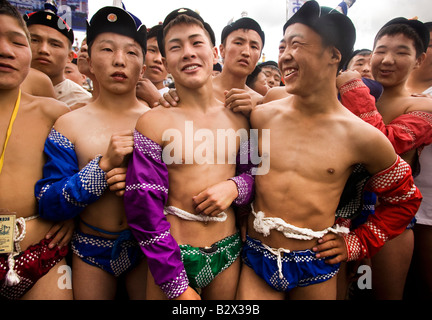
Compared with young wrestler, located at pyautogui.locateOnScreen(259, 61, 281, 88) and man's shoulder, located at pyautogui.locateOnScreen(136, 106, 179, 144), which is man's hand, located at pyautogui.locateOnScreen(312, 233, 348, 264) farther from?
young wrestler, located at pyautogui.locateOnScreen(259, 61, 281, 88)

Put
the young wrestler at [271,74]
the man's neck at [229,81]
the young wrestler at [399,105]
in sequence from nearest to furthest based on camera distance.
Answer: the young wrestler at [399,105]
the man's neck at [229,81]
the young wrestler at [271,74]

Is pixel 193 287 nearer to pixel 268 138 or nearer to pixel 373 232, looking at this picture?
pixel 268 138

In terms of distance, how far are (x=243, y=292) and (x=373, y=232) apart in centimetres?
102

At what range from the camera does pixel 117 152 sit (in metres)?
1.71

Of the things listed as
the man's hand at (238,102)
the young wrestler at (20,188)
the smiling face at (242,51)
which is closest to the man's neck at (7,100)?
the young wrestler at (20,188)

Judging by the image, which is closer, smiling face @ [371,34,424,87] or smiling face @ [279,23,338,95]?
smiling face @ [279,23,338,95]

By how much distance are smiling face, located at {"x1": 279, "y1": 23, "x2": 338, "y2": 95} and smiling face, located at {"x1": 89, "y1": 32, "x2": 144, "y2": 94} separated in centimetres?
116

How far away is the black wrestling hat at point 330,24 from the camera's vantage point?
179cm

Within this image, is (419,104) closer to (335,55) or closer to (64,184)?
(335,55)

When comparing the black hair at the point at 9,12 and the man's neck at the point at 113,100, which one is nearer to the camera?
the black hair at the point at 9,12

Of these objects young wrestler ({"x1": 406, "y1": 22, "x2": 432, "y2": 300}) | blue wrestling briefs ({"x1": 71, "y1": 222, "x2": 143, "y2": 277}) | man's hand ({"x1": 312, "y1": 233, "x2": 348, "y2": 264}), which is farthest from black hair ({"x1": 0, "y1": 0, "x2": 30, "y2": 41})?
young wrestler ({"x1": 406, "y1": 22, "x2": 432, "y2": 300})

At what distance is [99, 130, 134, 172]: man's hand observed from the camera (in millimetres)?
1713

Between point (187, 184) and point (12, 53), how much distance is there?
1.41m

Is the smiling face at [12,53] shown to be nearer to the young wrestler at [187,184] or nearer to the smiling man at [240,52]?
the young wrestler at [187,184]
